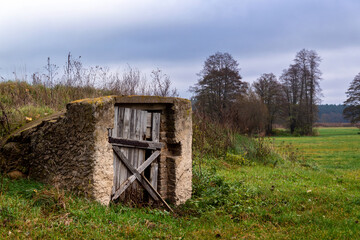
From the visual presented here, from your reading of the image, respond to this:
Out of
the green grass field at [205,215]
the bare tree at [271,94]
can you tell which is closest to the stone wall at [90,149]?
the green grass field at [205,215]

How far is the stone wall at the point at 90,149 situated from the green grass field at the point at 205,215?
1.04 ft

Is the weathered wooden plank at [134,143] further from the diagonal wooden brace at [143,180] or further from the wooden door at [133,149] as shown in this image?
the diagonal wooden brace at [143,180]

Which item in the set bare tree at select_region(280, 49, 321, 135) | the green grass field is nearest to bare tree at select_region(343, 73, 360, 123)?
bare tree at select_region(280, 49, 321, 135)

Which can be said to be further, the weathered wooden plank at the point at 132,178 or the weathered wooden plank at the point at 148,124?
the weathered wooden plank at the point at 148,124

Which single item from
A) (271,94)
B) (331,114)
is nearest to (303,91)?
(271,94)

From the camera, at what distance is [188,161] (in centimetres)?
746

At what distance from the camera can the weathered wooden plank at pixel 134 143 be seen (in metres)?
6.07

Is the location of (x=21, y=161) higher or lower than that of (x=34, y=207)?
higher

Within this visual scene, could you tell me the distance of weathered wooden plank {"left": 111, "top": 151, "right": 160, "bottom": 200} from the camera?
6.15 meters

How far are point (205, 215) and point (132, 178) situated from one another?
159 cm

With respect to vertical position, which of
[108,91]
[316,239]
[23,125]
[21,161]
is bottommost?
[316,239]

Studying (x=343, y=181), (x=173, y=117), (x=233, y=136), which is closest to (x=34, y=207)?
(x=173, y=117)

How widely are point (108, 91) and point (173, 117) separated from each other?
5.82 m

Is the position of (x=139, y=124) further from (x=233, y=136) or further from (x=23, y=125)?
(x=233, y=136)
